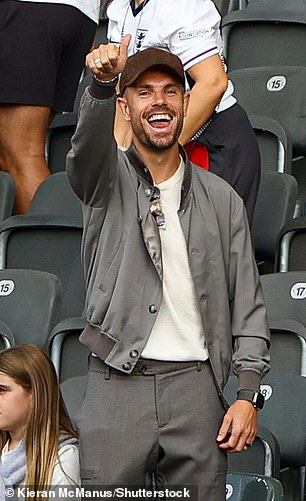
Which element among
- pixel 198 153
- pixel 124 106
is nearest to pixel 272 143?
pixel 198 153

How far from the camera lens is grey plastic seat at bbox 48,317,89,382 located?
455 cm

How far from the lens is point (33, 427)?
3555 mm

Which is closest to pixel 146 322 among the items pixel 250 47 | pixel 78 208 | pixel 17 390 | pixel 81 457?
pixel 81 457

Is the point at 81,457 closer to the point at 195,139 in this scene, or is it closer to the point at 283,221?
the point at 195,139

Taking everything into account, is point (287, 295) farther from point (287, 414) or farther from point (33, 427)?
point (33, 427)

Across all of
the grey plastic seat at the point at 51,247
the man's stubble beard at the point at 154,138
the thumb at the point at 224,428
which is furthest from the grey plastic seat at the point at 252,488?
the grey plastic seat at the point at 51,247

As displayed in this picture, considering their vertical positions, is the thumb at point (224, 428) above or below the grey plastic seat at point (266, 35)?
below

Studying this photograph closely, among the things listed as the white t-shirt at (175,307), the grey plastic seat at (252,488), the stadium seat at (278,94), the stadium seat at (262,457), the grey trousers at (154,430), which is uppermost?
the stadium seat at (278,94)

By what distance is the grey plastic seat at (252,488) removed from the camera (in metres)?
3.64

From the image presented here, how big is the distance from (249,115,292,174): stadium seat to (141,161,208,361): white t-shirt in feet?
7.37

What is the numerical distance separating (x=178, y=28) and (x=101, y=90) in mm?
1193

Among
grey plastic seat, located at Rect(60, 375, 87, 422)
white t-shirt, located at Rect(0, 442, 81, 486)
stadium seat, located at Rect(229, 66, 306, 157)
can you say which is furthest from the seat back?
stadium seat, located at Rect(229, 66, 306, 157)

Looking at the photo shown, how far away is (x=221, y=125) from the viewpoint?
445cm

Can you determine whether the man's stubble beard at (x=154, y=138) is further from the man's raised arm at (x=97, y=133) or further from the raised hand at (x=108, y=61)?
the raised hand at (x=108, y=61)
